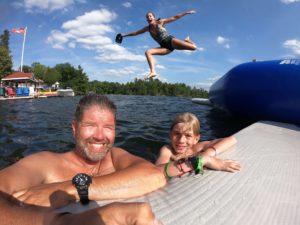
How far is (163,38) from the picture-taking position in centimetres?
596

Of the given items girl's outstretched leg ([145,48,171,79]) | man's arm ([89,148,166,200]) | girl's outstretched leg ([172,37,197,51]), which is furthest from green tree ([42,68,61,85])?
man's arm ([89,148,166,200])

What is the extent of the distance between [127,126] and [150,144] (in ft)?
6.67

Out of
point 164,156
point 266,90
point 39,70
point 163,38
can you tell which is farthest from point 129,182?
point 39,70

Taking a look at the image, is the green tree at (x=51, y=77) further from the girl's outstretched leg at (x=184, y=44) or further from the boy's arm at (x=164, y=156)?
the boy's arm at (x=164, y=156)

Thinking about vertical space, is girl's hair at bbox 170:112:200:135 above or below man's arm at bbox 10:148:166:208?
above

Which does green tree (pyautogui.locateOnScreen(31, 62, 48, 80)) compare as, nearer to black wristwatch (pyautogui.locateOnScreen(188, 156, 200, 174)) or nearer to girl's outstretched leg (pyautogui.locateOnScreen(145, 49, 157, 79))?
girl's outstretched leg (pyautogui.locateOnScreen(145, 49, 157, 79))

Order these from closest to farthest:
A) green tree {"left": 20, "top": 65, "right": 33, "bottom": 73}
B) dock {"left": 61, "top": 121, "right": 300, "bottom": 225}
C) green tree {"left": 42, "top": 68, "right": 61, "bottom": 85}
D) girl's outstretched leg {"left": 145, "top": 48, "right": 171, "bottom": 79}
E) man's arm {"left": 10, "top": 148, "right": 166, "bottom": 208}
Answer: dock {"left": 61, "top": 121, "right": 300, "bottom": 225} < man's arm {"left": 10, "top": 148, "right": 166, "bottom": 208} < girl's outstretched leg {"left": 145, "top": 48, "right": 171, "bottom": 79} < green tree {"left": 42, "top": 68, "right": 61, "bottom": 85} < green tree {"left": 20, "top": 65, "right": 33, "bottom": 73}

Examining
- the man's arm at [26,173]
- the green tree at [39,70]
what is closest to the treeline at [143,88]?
the green tree at [39,70]

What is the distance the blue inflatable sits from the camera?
5945 mm

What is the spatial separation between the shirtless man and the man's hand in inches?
151

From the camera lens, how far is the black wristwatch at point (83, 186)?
1735 millimetres

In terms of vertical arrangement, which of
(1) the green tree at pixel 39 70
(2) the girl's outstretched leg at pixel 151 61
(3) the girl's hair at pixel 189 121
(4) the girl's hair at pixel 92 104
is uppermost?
(1) the green tree at pixel 39 70

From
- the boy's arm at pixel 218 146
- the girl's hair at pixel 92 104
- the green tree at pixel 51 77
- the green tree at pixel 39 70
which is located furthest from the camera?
the green tree at pixel 39 70

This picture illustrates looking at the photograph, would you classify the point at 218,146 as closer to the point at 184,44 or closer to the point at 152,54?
the point at 184,44
